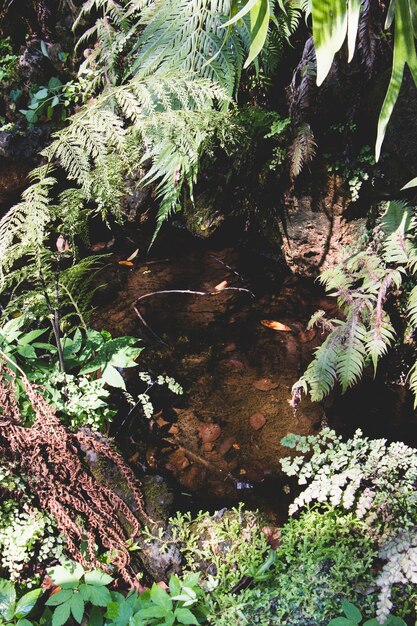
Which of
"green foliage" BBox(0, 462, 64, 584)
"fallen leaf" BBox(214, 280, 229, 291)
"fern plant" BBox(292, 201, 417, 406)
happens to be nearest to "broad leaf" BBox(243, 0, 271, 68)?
"fern plant" BBox(292, 201, 417, 406)

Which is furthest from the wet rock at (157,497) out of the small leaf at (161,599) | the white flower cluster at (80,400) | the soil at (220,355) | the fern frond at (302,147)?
the fern frond at (302,147)

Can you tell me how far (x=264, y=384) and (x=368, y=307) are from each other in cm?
74

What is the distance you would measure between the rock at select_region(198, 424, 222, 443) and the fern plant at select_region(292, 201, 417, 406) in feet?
1.40

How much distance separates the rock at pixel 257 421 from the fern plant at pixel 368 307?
194 millimetres

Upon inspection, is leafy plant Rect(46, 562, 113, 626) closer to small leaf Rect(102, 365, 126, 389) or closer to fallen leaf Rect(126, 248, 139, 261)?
small leaf Rect(102, 365, 126, 389)

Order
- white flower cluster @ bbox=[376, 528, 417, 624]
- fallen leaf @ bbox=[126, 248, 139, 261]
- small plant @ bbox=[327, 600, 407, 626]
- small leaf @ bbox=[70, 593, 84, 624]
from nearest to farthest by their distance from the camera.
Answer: white flower cluster @ bbox=[376, 528, 417, 624] → small plant @ bbox=[327, 600, 407, 626] → small leaf @ bbox=[70, 593, 84, 624] → fallen leaf @ bbox=[126, 248, 139, 261]

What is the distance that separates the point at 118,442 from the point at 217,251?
6.25 feet

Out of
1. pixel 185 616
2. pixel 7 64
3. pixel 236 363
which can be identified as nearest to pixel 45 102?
pixel 7 64

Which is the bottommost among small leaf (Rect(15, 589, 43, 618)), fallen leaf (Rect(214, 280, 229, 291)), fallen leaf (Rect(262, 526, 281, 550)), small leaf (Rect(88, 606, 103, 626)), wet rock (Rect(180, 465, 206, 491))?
wet rock (Rect(180, 465, 206, 491))

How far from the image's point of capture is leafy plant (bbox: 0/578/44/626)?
167 centimetres

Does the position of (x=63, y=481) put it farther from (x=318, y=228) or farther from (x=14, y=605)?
(x=318, y=228)

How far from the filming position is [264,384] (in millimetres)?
2949

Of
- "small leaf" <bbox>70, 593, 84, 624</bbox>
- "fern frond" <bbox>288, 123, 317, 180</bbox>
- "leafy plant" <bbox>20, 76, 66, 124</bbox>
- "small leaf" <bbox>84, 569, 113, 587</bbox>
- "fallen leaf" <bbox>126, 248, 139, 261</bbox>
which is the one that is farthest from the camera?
"leafy plant" <bbox>20, 76, 66, 124</bbox>

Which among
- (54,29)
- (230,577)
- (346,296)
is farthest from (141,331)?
(54,29)
